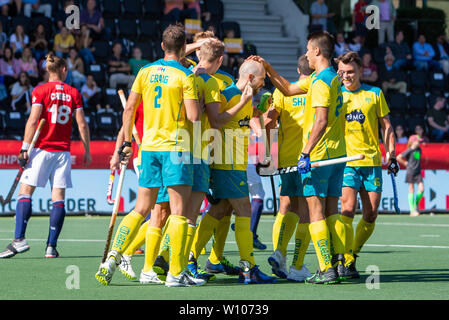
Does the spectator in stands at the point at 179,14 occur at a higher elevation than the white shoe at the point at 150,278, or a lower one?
higher

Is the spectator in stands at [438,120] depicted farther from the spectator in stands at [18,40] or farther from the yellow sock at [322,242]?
the yellow sock at [322,242]

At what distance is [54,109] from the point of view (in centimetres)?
1038

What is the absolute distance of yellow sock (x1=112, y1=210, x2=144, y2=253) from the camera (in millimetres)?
7504

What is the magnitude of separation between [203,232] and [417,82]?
16820 millimetres

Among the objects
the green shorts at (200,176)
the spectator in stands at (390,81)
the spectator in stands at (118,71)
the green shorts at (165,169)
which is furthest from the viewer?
the spectator in stands at (390,81)

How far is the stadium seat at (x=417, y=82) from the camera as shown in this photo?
2400cm

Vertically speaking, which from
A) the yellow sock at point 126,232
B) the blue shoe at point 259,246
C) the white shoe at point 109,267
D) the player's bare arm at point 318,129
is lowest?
the blue shoe at point 259,246

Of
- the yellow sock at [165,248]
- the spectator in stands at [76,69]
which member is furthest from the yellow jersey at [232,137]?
the spectator in stands at [76,69]

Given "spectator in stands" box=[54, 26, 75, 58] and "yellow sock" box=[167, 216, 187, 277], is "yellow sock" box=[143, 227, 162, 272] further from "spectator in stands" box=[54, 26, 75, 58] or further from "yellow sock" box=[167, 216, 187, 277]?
"spectator in stands" box=[54, 26, 75, 58]

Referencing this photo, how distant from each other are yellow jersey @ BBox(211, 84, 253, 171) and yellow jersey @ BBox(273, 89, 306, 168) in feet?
2.15

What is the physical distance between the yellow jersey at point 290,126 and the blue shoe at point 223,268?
3.67 ft

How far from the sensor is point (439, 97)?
2309 centimetres

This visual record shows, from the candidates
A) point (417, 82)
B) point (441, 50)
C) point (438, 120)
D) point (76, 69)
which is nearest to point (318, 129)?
point (76, 69)
